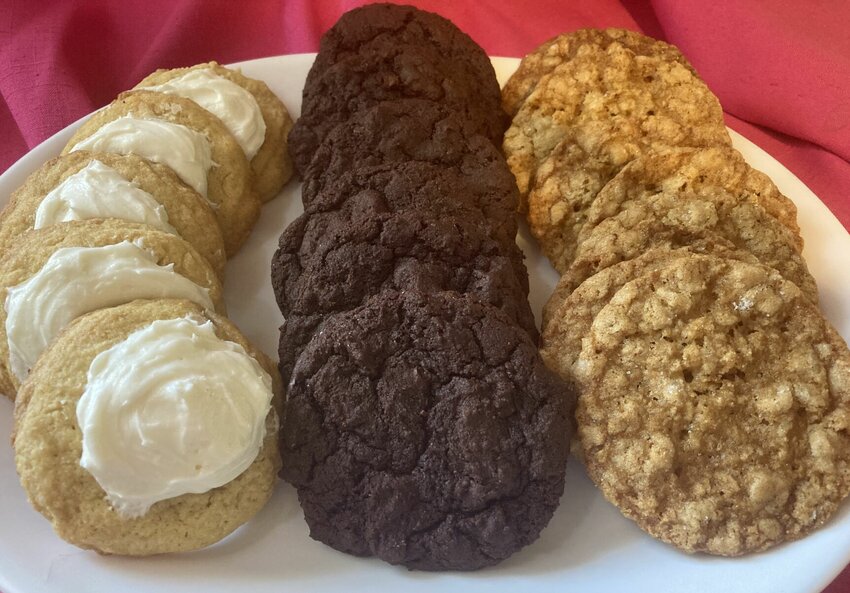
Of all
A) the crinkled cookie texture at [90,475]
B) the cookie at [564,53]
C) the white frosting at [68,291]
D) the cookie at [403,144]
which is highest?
the cookie at [564,53]

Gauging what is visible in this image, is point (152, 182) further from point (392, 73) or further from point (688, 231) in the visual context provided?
point (688, 231)

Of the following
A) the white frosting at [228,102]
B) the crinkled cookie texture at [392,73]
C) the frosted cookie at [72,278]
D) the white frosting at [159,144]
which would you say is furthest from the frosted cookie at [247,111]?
the frosted cookie at [72,278]

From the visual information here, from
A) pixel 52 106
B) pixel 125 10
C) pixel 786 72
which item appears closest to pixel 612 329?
pixel 786 72

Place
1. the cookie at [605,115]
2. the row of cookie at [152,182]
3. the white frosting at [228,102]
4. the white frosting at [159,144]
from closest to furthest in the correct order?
the row of cookie at [152,182] < the white frosting at [159,144] < the cookie at [605,115] < the white frosting at [228,102]

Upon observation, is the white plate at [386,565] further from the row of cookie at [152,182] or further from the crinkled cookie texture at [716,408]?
the row of cookie at [152,182]

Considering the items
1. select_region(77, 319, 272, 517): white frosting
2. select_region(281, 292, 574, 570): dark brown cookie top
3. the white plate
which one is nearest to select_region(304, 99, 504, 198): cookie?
select_region(281, 292, 574, 570): dark brown cookie top

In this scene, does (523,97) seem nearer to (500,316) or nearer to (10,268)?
(500,316)
